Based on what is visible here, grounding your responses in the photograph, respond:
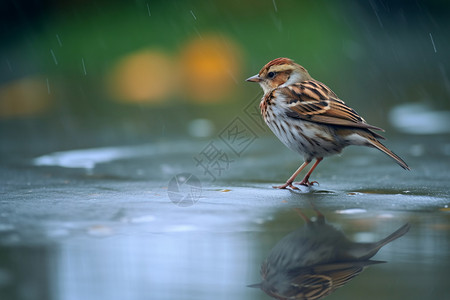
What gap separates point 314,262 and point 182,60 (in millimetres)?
11935

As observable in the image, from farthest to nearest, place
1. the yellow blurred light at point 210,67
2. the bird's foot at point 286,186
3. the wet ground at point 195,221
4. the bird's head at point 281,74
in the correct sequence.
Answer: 1. the yellow blurred light at point 210,67
2. the bird's head at point 281,74
3. the bird's foot at point 286,186
4. the wet ground at point 195,221

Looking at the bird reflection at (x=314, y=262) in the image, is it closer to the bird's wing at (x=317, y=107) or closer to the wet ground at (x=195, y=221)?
the wet ground at (x=195, y=221)

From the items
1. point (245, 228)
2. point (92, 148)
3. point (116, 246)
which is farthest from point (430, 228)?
point (92, 148)

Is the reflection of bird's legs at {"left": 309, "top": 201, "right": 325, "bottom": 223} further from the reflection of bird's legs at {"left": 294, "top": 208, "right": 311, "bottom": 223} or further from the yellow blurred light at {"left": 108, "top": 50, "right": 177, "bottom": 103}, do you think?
the yellow blurred light at {"left": 108, "top": 50, "right": 177, "bottom": 103}

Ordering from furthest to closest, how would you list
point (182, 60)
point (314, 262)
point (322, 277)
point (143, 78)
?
point (182, 60)
point (143, 78)
point (314, 262)
point (322, 277)

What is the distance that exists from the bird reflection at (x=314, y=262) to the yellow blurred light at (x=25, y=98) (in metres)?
8.19

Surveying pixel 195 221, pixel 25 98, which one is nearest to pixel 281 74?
pixel 195 221

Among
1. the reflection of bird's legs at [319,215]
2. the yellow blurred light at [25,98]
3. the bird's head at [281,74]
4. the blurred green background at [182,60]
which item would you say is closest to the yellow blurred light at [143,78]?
the blurred green background at [182,60]

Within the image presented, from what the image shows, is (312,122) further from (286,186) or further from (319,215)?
(319,215)

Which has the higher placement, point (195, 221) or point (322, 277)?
point (195, 221)

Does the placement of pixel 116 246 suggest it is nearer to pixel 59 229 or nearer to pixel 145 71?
pixel 59 229

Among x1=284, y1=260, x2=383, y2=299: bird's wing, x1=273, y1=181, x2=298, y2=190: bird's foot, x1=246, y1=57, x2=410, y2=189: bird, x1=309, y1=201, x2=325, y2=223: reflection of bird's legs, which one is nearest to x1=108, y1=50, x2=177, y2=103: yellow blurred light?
x1=246, y1=57, x2=410, y2=189: bird

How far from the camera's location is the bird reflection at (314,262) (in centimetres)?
349

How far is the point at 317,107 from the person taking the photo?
21.7 feet
